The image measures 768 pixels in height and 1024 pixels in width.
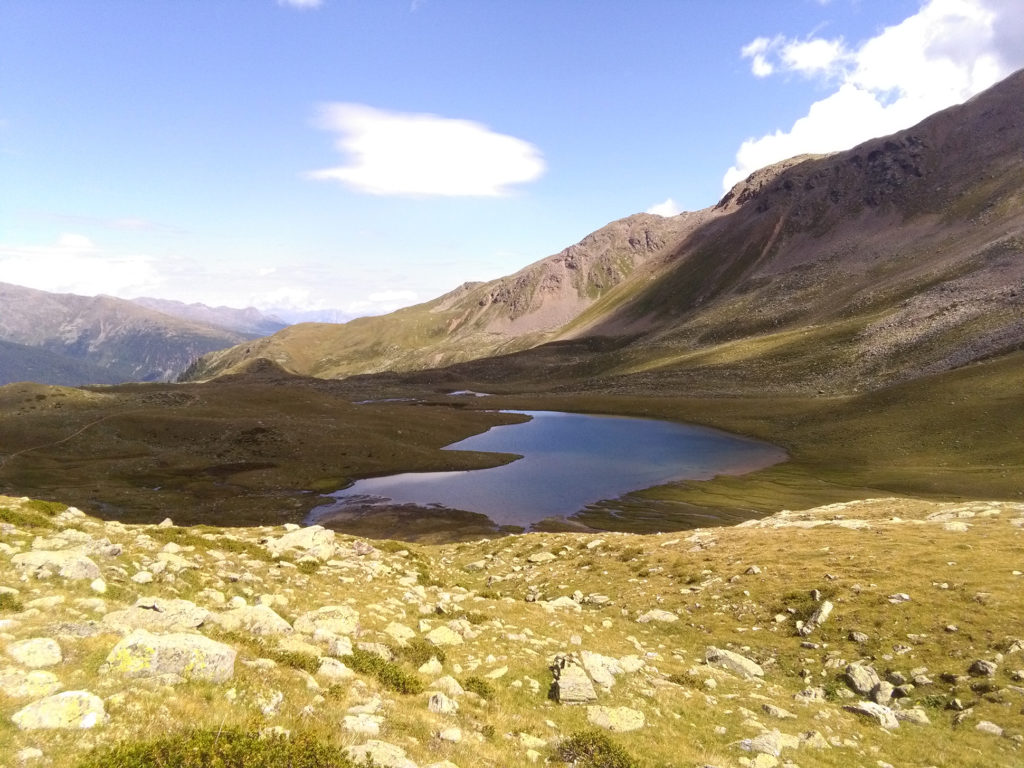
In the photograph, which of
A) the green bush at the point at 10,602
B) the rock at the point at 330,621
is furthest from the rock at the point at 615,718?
the green bush at the point at 10,602

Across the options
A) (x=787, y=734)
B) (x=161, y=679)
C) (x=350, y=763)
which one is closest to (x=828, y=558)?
(x=787, y=734)

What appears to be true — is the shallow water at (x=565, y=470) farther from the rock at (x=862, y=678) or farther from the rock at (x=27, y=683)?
the rock at (x=27, y=683)

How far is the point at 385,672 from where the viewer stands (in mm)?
13469

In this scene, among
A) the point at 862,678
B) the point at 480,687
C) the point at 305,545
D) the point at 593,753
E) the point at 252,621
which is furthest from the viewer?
the point at 305,545

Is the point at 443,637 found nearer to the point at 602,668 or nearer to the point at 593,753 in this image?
the point at 602,668

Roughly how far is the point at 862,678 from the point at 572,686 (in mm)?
10141

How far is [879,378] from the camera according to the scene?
117062 mm

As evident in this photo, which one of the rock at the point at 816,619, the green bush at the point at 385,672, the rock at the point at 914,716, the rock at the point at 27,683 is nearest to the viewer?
the rock at the point at 27,683

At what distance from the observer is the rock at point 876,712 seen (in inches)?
591

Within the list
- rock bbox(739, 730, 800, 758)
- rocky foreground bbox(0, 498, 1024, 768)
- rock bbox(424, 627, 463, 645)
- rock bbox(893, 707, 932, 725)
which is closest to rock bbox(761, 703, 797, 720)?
rocky foreground bbox(0, 498, 1024, 768)

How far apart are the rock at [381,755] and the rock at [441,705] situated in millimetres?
2666

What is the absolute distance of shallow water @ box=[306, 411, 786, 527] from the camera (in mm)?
64125

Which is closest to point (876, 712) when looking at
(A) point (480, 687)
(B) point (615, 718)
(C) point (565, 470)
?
(B) point (615, 718)

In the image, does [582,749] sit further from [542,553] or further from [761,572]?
[542,553]
